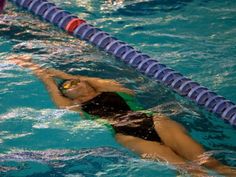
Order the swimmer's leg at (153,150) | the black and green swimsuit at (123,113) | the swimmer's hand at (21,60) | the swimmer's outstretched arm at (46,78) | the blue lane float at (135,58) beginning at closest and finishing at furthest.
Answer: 1. the swimmer's leg at (153,150)
2. the black and green swimsuit at (123,113)
3. the swimmer's outstretched arm at (46,78)
4. the blue lane float at (135,58)
5. the swimmer's hand at (21,60)

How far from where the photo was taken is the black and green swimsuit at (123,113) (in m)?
3.99

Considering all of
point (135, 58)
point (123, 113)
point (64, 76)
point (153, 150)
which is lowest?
point (153, 150)

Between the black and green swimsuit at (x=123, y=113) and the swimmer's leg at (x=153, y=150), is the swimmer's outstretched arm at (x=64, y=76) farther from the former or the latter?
the swimmer's leg at (x=153, y=150)

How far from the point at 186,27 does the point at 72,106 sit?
2.57m

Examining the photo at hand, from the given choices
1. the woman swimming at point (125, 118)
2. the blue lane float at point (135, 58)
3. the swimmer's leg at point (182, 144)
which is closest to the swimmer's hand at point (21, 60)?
the woman swimming at point (125, 118)

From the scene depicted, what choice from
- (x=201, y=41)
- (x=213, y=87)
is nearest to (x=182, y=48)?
(x=201, y=41)

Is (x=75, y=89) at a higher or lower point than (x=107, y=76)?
lower

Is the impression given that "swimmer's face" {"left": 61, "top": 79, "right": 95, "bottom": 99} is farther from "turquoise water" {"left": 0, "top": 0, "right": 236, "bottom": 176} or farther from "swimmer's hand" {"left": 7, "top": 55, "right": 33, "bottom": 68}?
"swimmer's hand" {"left": 7, "top": 55, "right": 33, "bottom": 68}

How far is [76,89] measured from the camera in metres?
4.57

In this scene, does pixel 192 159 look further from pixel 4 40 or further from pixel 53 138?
pixel 4 40

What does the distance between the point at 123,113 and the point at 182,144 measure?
0.66 metres

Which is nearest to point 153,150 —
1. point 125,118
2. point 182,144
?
point 182,144

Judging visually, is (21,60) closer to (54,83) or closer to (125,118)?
(54,83)

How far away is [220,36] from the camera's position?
621cm
